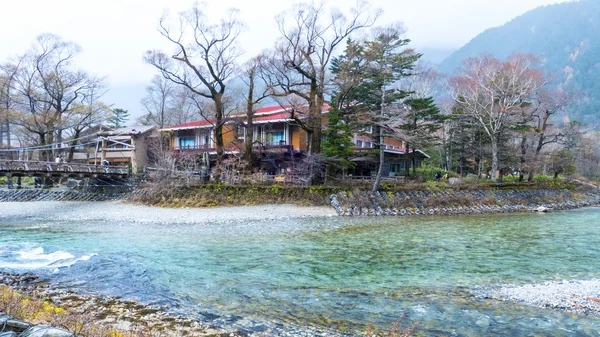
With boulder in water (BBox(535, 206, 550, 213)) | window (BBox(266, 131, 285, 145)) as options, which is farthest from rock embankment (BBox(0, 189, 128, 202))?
boulder in water (BBox(535, 206, 550, 213))

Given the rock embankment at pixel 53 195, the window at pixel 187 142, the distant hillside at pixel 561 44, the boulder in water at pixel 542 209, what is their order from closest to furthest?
the boulder in water at pixel 542 209, the rock embankment at pixel 53 195, the window at pixel 187 142, the distant hillside at pixel 561 44

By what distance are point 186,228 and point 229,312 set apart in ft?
32.2

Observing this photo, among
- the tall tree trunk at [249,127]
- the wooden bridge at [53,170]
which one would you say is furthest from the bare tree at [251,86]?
the wooden bridge at [53,170]

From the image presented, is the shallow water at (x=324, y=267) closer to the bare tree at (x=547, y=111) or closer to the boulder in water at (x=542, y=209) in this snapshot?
the boulder in water at (x=542, y=209)

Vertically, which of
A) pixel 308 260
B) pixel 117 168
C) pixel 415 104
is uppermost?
pixel 415 104

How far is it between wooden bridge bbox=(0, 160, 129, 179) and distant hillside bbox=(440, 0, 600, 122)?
56219mm

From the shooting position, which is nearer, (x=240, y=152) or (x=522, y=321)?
(x=522, y=321)

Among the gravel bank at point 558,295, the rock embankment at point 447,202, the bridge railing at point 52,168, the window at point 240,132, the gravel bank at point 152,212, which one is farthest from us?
the window at point 240,132

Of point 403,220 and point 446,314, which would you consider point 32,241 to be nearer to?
point 446,314

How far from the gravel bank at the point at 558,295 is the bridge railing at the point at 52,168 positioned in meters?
23.4

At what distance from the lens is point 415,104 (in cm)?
2669

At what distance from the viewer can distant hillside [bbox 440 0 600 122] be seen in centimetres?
8062

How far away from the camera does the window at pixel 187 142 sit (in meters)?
32.7

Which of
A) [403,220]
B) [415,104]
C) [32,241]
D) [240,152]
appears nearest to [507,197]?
[415,104]
